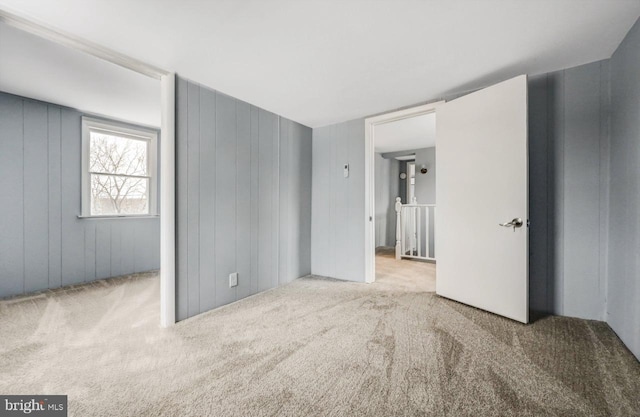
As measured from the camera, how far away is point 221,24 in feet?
5.59

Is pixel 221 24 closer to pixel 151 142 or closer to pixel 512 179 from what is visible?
pixel 512 179

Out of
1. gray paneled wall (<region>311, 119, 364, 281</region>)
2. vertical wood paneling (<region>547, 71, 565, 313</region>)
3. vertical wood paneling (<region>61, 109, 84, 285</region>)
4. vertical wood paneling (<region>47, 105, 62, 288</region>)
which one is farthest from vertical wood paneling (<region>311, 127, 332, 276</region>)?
vertical wood paneling (<region>47, 105, 62, 288</region>)

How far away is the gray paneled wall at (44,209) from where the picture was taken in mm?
2908

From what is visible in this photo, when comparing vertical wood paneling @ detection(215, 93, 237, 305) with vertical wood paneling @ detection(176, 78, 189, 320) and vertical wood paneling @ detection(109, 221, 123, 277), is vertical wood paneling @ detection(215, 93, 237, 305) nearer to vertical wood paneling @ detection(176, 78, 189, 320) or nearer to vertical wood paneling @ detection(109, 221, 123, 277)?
vertical wood paneling @ detection(176, 78, 189, 320)

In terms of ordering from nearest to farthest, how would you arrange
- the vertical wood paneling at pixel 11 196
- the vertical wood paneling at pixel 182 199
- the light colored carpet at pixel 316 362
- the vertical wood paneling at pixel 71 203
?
the light colored carpet at pixel 316 362 → the vertical wood paneling at pixel 182 199 → the vertical wood paneling at pixel 11 196 → the vertical wood paneling at pixel 71 203

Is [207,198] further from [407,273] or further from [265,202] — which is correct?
[407,273]

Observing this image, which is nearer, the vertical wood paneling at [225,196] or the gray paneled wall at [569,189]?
the gray paneled wall at [569,189]

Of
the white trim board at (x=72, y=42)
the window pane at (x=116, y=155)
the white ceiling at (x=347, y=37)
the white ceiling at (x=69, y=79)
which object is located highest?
the white ceiling at (x=69, y=79)

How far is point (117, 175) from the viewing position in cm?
382

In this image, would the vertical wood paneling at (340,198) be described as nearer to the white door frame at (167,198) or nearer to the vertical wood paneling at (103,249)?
the white door frame at (167,198)

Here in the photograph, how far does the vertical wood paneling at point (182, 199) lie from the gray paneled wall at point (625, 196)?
3203 mm

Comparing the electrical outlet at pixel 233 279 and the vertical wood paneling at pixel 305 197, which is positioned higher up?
the vertical wood paneling at pixel 305 197

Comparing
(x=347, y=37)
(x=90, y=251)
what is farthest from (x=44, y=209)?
(x=347, y=37)

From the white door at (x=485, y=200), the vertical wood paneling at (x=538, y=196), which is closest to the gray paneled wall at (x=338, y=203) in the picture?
the white door at (x=485, y=200)
